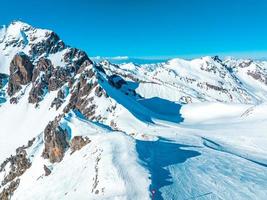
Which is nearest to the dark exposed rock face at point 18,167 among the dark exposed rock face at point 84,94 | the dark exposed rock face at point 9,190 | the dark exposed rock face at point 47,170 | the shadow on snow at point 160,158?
the dark exposed rock face at point 9,190

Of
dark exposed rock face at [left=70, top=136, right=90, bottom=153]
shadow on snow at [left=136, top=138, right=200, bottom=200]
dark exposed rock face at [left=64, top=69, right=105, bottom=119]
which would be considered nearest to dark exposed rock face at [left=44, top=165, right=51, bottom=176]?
dark exposed rock face at [left=70, top=136, right=90, bottom=153]

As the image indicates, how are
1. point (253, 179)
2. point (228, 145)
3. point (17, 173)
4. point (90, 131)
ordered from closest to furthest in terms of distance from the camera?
point (253, 179) < point (90, 131) < point (228, 145) < point (17, 173)

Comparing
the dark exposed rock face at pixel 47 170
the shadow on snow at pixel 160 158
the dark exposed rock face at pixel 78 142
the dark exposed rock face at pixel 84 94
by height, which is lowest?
the shadow on snow at pixel 160 158

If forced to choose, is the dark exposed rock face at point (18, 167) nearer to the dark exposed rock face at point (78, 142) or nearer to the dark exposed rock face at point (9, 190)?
the dark exposed rock face at point (9, 190)

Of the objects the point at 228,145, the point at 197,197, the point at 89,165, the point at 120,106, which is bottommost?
the point at 197,197

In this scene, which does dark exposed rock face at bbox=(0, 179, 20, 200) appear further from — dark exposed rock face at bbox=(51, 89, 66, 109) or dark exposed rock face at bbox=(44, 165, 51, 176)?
dark exposed rock face at bbox=(51, 89, 66, 109)

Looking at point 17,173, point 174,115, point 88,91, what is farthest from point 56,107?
point 17,173

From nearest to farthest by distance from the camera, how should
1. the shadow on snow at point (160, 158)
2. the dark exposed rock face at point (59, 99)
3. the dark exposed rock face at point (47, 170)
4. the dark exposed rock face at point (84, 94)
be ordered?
the shadow on snow at point (160, 158)
the dark exposed rock face at point (47, 170)
the dark exposed rock face at point (84, 94)
the dark exposed rock face at point (59, 99)

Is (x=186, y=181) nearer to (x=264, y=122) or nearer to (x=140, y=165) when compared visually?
(x=140, y=165)

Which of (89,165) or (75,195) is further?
(89,165)
